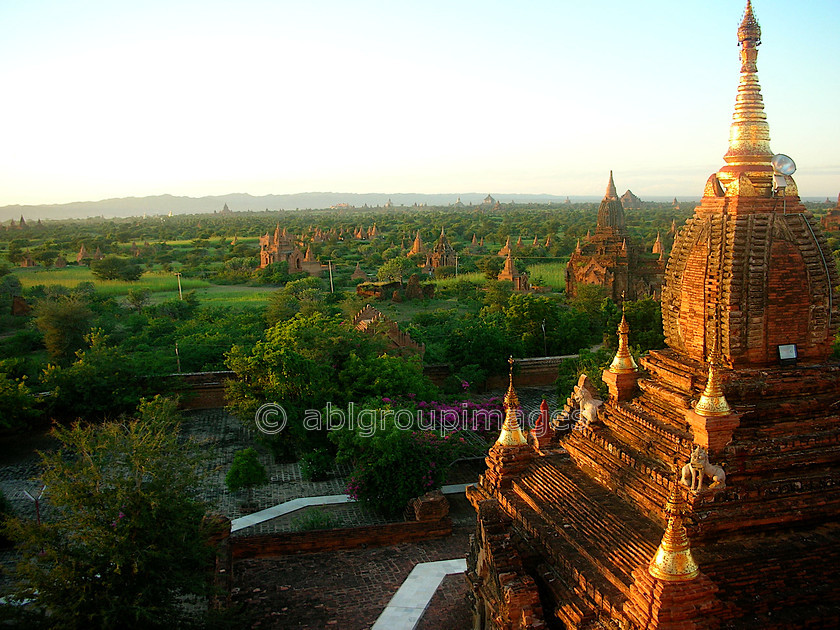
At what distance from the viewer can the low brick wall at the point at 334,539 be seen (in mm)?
13039

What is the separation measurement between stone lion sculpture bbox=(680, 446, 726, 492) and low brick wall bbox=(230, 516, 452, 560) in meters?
7.31

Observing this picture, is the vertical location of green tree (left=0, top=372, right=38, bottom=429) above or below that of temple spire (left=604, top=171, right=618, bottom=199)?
below

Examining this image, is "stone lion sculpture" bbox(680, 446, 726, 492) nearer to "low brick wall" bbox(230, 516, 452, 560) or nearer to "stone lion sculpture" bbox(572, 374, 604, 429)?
"stone lion sculpture" bbox(572, 374, 604, 429)

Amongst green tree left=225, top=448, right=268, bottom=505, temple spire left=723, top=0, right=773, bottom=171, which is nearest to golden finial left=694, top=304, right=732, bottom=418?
temple spire left=723, top=0, right=773, bottom=171

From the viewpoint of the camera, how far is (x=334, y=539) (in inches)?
525

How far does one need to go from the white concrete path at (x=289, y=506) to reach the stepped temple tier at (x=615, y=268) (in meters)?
27.2

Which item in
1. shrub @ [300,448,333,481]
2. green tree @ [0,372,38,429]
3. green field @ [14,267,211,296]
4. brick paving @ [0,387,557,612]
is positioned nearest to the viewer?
brick paving @ [0,387,557,612]

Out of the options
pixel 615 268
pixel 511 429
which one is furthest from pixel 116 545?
pixel 615 268

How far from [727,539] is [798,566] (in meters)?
0.78

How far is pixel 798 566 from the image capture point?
7438 millimetres

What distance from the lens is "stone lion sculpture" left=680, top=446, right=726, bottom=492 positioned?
7.57 meters

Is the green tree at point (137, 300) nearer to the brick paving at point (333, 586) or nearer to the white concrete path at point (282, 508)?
the white concrete path at point (282, 508)

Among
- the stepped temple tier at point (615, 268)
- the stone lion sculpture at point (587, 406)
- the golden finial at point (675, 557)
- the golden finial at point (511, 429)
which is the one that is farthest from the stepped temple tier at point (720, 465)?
the stepped temple tier at point (615, 268)

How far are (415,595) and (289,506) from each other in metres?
5.53
